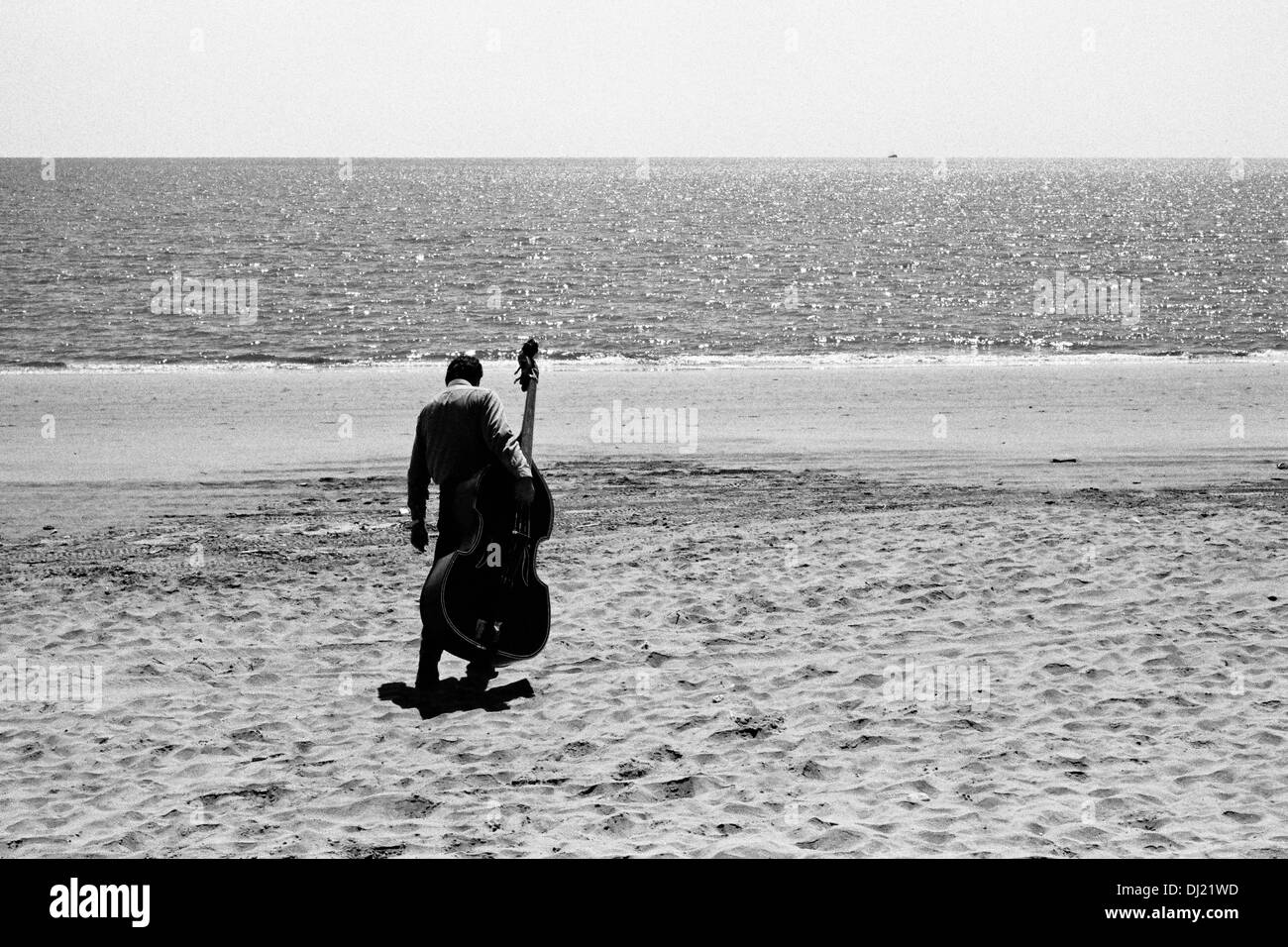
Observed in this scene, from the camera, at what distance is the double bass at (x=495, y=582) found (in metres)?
6.45

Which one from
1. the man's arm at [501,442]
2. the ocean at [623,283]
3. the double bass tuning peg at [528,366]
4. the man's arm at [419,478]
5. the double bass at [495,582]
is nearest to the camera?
the man's arm at [501,442]

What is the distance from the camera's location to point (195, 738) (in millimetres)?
5918

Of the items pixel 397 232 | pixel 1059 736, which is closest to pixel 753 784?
pixel 1059 736

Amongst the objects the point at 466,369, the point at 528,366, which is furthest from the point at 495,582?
the point at 528,366

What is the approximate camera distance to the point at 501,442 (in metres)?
6.30

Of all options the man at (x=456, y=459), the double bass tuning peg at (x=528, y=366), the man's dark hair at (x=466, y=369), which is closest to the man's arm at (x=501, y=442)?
the man at (x=456, y=459)

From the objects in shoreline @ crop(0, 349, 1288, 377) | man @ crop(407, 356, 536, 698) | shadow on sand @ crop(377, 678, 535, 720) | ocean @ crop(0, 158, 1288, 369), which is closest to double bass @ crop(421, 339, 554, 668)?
man @ crop(407, 356, 536, 698)

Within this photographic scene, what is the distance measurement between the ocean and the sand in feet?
50.5

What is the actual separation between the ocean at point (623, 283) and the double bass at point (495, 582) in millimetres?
20822

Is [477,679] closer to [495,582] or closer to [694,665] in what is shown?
[495,582]

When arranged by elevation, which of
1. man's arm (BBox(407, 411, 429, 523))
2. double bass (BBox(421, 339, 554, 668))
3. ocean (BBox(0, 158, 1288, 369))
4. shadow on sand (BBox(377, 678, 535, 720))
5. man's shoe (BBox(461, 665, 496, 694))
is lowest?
shadow on sand (BBox(377, 678, 535, 720))

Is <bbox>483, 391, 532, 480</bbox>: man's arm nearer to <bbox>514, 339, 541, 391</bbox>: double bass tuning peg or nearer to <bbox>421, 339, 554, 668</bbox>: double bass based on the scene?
<bbox>421, 339, 554, 668</bbox>: double bass

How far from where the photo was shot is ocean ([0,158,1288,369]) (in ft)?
96.5

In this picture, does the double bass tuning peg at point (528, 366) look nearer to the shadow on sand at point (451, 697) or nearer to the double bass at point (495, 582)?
the double bass at point (495, 582)
